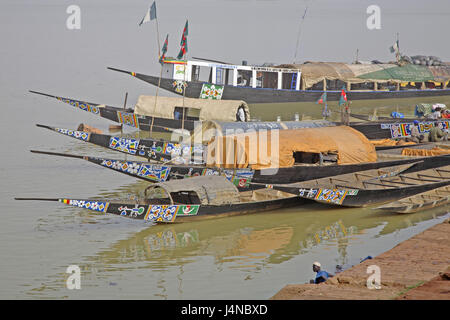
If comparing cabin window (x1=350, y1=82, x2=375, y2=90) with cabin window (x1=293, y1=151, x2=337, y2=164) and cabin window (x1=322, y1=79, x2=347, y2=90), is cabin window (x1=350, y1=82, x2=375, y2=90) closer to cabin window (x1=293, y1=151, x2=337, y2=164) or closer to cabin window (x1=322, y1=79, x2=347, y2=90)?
cabin window (x1=322, y1=79, x2=347, y2=90)

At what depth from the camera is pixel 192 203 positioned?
1345 cm

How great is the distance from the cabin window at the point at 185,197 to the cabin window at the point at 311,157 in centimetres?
355

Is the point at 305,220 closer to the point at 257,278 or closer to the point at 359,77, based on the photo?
the point at 257,278

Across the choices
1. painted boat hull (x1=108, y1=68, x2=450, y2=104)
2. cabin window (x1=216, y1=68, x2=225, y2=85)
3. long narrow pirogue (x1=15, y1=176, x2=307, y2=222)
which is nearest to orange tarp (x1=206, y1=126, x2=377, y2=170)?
long narrow pirogue (x1=15, y1=176, x2=307, y2=222)

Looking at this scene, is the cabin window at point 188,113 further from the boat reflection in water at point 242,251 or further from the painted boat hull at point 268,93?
the boat reflection in water at point 242,251

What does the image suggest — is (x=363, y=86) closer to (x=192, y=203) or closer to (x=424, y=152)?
(x=424, y=152)

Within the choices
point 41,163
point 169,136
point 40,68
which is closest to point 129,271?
point 41,163

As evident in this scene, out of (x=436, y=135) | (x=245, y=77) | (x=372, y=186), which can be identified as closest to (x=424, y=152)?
(x=372, y=186)

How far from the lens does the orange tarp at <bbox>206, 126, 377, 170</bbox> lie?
14.6 m

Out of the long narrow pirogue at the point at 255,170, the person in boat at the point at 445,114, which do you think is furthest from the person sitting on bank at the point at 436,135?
the person in boat at the point at 445,114

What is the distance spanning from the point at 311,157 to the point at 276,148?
1789 millimetres

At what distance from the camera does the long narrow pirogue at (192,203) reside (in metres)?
12.1

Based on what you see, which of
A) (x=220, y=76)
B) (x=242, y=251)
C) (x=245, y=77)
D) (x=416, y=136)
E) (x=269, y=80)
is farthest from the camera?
(x=269, y=80)
